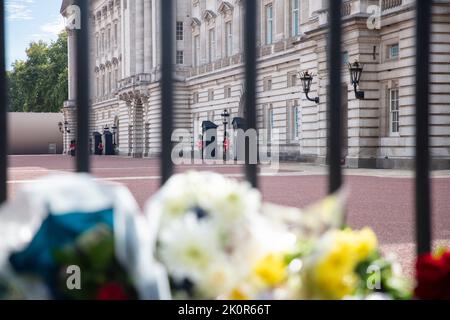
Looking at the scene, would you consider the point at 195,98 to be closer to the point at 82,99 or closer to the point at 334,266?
the point at 82,99

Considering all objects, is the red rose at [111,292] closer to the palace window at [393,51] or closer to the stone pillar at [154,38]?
the palace window at [393,51]

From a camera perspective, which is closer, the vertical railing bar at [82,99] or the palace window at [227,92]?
the vertical railing bar at [82,99]

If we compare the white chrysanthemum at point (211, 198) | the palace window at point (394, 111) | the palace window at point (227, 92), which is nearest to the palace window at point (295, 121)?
the palace window at point (227, 92)

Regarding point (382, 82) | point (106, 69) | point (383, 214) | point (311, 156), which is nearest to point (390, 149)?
point (382, 82)

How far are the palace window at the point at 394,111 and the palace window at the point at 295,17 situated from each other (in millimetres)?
10243

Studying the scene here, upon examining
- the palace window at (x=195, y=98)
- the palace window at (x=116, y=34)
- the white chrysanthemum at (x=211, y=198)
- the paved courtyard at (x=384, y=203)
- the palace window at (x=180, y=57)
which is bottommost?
the paved courtyard at (x=384, y=203)

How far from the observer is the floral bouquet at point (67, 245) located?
1177 millimetres

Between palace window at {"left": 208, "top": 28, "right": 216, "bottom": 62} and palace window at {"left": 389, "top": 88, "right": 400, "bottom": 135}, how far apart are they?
20842 millimetres

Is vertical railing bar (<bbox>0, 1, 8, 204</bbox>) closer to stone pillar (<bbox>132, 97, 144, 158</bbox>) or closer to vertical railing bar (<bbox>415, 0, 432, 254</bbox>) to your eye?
vertical railing bar (<bbox>415, 0, 432, 254</bbox>)

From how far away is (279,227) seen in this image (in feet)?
4.51

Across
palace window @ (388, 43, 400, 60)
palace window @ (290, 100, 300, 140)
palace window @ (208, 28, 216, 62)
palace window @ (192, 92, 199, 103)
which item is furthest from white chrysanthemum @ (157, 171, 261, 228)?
palace window @ (208, 28, 216, 62)

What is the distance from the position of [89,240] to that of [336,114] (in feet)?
2.49

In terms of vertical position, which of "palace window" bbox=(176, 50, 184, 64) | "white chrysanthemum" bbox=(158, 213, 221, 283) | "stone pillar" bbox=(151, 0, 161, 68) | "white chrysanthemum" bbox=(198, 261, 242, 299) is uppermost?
"stone pillar" bbox=(151, 0, 161, 68)

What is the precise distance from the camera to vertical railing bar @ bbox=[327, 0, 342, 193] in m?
1.66
